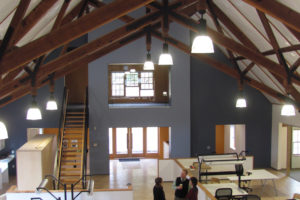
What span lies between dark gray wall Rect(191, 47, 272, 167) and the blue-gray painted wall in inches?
28.5

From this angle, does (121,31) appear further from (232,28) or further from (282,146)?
(282,146)

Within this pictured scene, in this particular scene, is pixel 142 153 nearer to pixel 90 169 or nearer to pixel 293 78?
pixel 90 169

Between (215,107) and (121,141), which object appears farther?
(121,141)

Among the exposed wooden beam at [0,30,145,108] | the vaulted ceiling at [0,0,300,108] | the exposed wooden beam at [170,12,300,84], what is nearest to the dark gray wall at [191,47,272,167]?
the vaulted ceiling at [0,0,300,108]

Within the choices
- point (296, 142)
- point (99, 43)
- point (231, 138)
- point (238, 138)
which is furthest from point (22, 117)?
point (296, 142)

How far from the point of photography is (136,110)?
13.3m

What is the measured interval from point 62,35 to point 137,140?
40.1 ft

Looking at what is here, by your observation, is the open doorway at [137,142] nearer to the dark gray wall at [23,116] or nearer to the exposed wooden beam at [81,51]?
the dark gray wall at [23,116]

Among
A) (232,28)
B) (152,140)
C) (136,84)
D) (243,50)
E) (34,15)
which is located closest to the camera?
(34,15)

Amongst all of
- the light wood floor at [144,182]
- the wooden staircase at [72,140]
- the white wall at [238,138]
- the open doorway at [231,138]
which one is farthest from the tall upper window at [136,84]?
the white wall at [238,138]

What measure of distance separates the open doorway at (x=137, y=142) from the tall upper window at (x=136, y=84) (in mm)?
1699

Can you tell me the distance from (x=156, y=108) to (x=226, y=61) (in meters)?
4.03

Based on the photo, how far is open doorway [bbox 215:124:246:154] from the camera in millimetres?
Result: 14766

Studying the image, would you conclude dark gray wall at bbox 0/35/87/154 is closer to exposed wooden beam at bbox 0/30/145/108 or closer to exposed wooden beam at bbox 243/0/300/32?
exposed wooden beam at bbox 0/30/145/108
